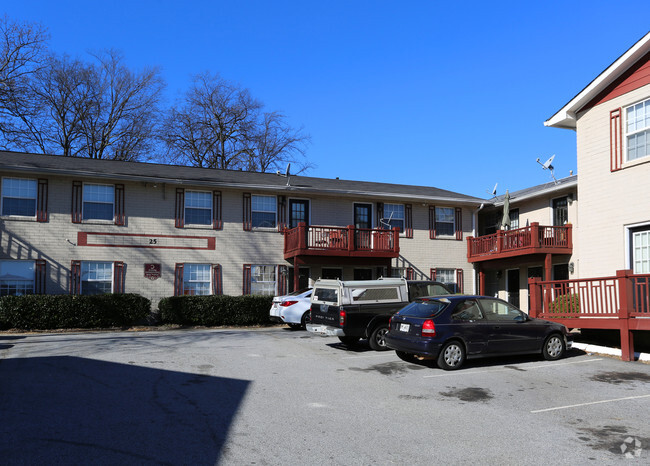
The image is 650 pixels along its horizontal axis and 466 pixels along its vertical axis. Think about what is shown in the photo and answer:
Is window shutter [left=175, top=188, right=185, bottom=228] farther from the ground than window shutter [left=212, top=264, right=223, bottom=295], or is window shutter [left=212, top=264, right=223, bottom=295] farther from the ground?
window shutter [left=175, top=188, right=185, bottom=228]

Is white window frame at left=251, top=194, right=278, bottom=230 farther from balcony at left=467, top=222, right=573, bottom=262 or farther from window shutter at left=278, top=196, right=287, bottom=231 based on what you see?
balcony at left=467, top=222, right=573, bottom=262

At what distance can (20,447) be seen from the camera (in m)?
5.29

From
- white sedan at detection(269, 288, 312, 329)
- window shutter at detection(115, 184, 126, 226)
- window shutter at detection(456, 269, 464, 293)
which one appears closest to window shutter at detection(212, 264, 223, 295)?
window shutter at detection(115, 184, 126, 226)

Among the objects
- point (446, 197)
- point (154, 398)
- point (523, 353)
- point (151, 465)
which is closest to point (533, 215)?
Result: point (446, 197)

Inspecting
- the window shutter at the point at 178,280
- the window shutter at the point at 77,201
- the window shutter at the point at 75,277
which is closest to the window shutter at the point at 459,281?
the window shutter at the point at 178,280

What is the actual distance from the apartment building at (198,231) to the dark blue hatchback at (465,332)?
10219mm

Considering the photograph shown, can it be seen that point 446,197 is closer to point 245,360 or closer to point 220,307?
point 220,307

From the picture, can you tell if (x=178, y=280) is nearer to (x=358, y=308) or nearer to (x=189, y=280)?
(x=189, y=280)

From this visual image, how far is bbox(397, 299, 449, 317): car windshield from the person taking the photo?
10.5 metres

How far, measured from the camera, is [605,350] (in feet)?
40.5

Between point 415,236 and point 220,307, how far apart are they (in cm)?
938

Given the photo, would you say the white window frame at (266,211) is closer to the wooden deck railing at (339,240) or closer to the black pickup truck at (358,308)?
the wooden deck railing at (339,240)

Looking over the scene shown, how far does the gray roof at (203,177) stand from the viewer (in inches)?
773

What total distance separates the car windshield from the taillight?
0.86ft
